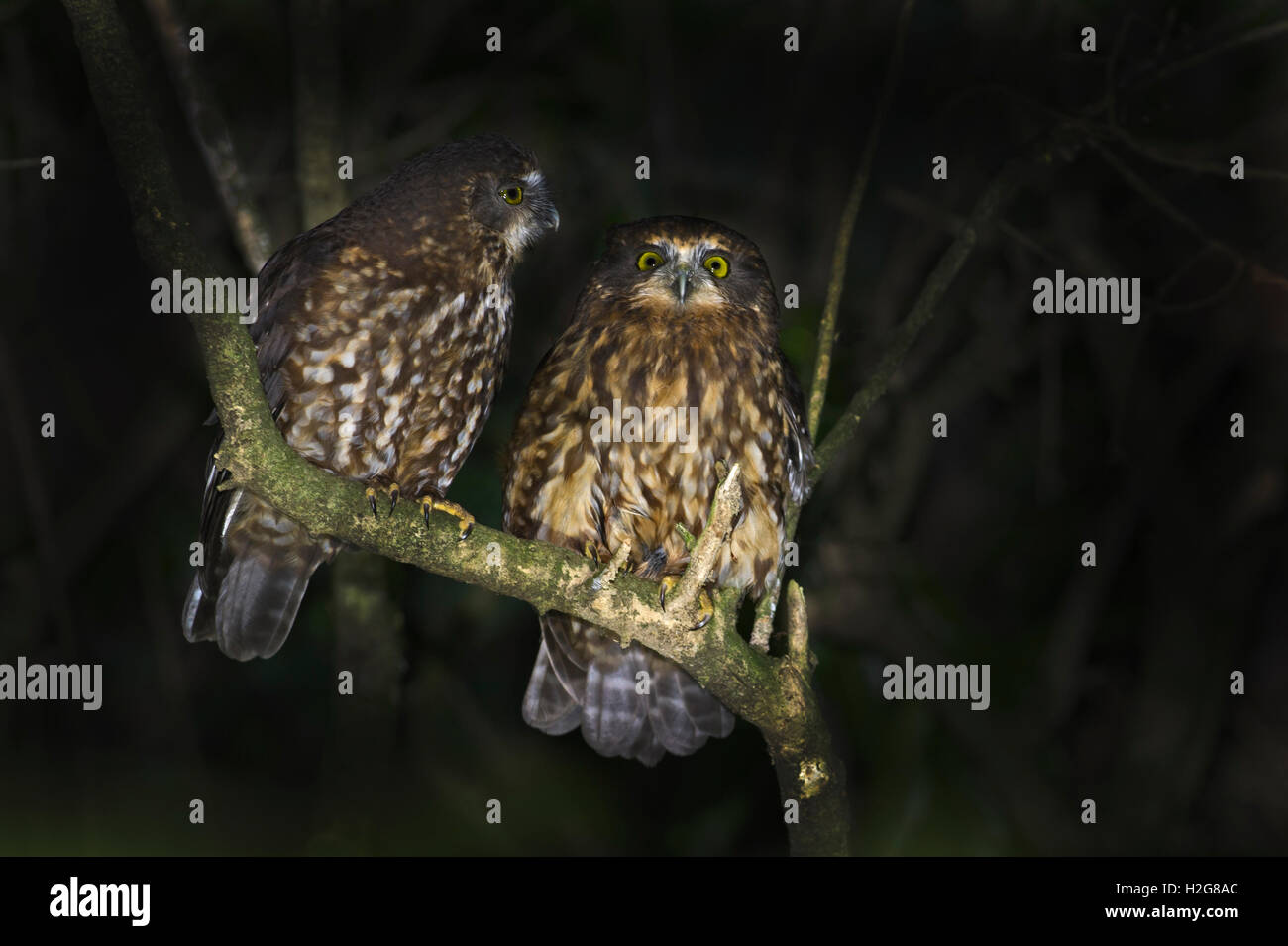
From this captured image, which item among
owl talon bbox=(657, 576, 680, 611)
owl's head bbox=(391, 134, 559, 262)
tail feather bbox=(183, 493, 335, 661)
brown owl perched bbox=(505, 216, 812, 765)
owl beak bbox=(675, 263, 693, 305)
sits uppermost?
owl's head bbox=(391, 134, 559, 262)

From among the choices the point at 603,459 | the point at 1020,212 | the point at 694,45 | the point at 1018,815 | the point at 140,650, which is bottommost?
the point at 1018,815

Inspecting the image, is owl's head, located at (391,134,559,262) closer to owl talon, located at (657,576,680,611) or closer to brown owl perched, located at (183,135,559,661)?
brown owl perched, located at (183,135,559,661)

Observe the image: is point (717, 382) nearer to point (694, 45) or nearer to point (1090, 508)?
point (694, 45)

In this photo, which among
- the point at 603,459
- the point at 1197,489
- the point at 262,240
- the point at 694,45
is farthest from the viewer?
the point at 1197,489

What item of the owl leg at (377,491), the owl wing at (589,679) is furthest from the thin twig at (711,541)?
the owl wing at (589,679)

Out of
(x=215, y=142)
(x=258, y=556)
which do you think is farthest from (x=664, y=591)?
(x=215, y=142)

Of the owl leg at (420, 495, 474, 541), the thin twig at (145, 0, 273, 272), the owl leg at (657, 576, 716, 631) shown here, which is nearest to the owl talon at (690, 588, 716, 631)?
the owl leg at (657, 576, 716, 631)

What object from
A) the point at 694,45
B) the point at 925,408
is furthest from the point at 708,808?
the point at 694,45
